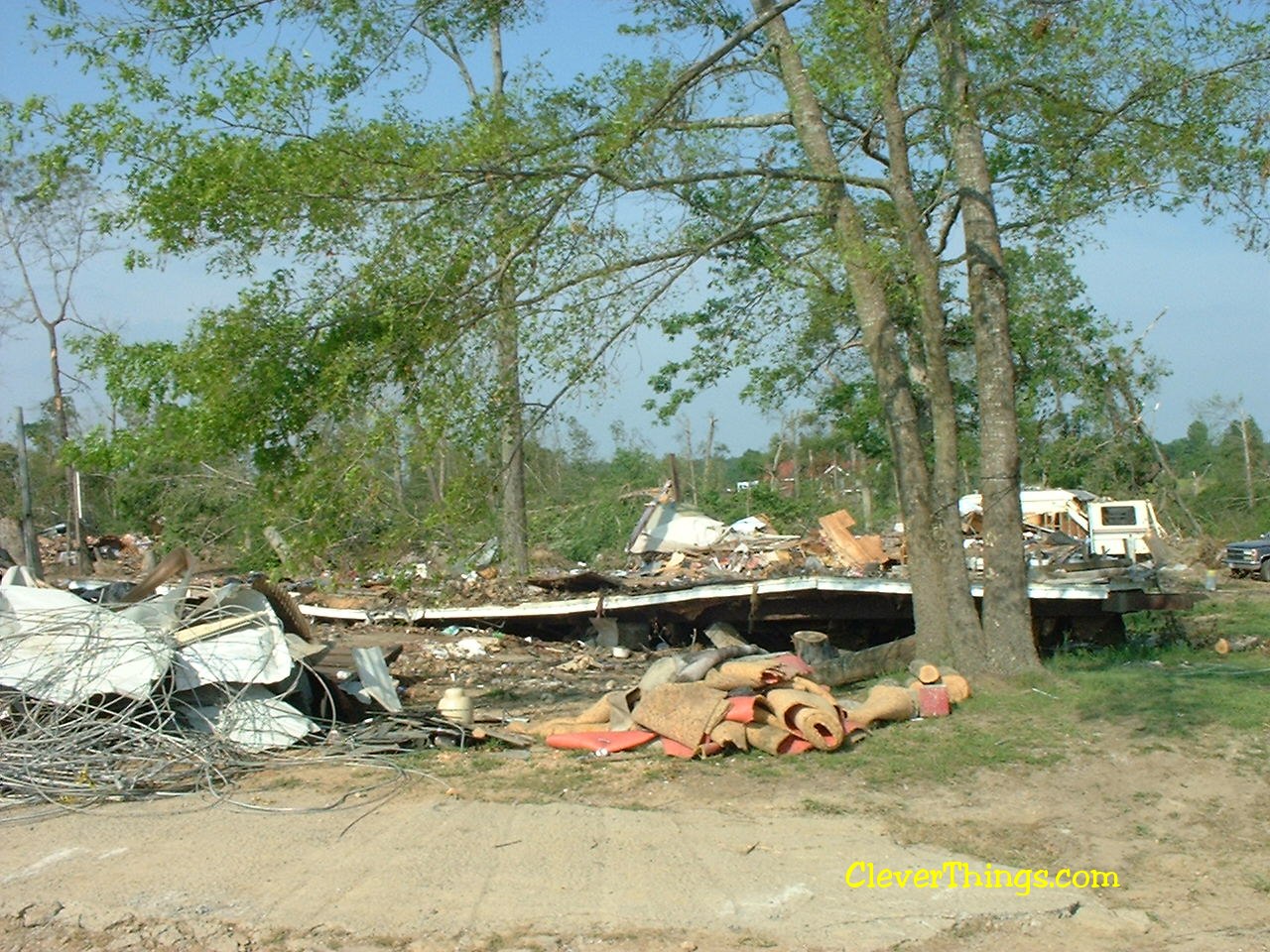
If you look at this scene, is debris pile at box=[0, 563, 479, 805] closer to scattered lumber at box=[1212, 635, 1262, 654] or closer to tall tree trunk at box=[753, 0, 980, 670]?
tall tree trunk at box=[753, 0, 980, 670]

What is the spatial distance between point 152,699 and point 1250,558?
27203 mm

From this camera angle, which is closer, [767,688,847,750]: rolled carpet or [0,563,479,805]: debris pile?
[0,563,479,805]: debris pile

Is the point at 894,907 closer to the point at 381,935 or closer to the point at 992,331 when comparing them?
the point at 381,935

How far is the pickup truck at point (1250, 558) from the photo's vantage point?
28719 mm

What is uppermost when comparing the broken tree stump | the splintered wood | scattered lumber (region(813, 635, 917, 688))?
the splintered wood

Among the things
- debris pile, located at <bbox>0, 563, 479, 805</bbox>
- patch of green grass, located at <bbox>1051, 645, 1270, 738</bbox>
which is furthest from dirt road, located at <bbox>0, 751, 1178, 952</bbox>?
patch of green grass, located at <bbox>1051, 645, 1270, 738</bbox>

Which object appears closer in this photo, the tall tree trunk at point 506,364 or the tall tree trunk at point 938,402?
the tall tree trunk at point 506,364

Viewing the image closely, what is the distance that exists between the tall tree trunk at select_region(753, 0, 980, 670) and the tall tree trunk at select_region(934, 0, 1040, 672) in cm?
30

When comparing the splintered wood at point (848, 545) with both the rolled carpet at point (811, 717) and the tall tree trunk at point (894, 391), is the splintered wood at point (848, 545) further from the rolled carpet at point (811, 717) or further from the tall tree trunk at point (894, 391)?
the rolled carpet at point (811, 717)

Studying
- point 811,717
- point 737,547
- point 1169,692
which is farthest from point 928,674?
point 737,547

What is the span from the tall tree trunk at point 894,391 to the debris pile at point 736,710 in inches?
29.9

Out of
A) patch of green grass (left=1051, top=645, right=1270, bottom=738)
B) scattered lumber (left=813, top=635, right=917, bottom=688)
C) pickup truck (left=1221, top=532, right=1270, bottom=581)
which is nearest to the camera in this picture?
patch of green grass (left=1051, top=645, right=1270, bottom=738)

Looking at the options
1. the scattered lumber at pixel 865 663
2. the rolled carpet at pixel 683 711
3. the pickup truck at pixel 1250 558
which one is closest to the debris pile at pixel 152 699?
the rolled carpet at pixel 683 711

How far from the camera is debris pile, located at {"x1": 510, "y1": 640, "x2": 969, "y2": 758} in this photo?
8.18 m
